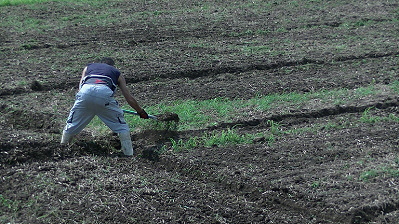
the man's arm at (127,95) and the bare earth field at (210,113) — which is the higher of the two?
the man's arm at (127,95)

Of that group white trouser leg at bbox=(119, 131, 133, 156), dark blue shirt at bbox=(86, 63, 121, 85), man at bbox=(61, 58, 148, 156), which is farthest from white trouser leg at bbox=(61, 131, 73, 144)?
dark blue shirt at bbox=(86, 63, 121, 85)

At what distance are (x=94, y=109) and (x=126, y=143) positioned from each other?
0.71m

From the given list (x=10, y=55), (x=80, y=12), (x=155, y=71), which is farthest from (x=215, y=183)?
(x=80, y=12)

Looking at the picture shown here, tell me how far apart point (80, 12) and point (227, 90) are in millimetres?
6605

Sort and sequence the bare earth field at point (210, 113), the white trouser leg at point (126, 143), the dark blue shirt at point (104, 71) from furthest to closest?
the dark blue shirt at point (104, 71) → the white trouser leg at point (126, 143) → the bare earth field at point (210, 113)

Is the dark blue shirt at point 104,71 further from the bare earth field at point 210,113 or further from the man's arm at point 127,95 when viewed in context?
the bare earth field at point 210,113

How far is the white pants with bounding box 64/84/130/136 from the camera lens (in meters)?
9.56

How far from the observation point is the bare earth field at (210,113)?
8453 mm

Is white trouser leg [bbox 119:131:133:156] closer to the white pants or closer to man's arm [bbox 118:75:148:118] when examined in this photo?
the white pants

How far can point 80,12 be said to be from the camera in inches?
691

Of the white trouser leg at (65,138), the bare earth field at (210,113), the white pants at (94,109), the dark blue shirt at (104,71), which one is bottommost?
the bare earth field at (210,113)

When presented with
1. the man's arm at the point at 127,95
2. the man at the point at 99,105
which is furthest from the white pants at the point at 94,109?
the man's arm at the point at 127,95

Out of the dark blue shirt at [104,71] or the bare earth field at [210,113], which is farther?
the dark blue shirt at [104,71]

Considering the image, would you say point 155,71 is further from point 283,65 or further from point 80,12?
point 80,12
